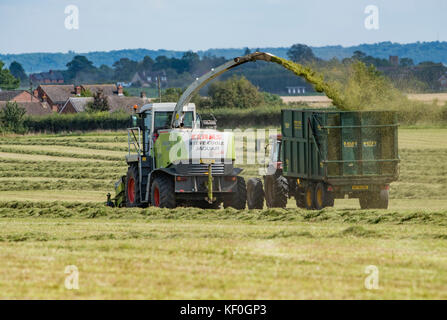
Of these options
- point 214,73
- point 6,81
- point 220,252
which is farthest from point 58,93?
point 220,252

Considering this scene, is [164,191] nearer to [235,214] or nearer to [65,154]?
[235,214]

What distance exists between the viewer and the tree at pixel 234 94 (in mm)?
74750

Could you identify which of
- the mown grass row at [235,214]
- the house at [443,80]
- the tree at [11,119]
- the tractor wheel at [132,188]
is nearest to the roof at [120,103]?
the tree at [11,119]

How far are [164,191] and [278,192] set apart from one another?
3961 millimetres

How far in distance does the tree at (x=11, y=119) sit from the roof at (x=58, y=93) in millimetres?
47123

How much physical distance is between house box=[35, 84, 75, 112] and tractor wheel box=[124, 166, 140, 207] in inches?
3931

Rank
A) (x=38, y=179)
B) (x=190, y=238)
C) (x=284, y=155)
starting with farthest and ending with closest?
(x=38, y=179)
(x=284, y=155)
(x=190, y=238)

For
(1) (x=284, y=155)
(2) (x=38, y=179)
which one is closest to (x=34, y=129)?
(2) (x=38, y=179)

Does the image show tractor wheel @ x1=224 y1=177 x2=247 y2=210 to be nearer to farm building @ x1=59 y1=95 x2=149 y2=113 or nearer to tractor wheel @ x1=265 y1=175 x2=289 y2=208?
tractor wheel @ x1=265 y1=175 x2=289 y2=208

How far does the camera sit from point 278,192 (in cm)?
2358

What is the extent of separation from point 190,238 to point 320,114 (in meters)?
7.38

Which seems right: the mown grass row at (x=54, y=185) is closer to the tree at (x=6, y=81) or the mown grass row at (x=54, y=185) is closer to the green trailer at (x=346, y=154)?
the green trailer at (x=346, y=154)
